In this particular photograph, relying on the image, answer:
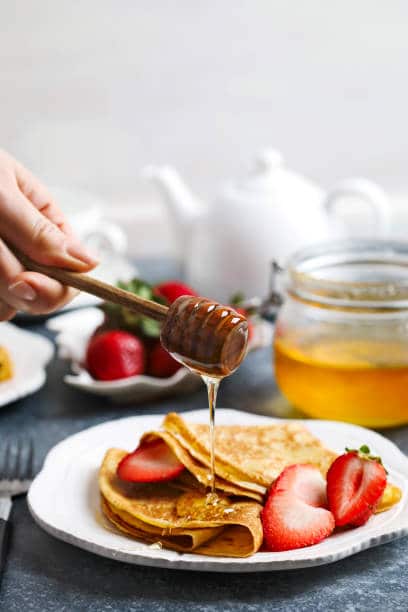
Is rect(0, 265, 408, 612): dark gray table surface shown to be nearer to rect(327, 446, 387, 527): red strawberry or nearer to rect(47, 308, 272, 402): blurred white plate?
rect(327, 446, 387, 527): red strawberry

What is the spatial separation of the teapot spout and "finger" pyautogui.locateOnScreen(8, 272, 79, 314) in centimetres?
85

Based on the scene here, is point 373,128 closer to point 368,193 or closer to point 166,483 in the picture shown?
point 368,193

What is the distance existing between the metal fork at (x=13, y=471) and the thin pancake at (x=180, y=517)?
0.42 ft

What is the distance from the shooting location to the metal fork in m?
1.34

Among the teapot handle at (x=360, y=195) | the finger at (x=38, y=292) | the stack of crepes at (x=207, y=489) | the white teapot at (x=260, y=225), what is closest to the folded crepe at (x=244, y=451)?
the stack of crepes at (x=207, y=489)

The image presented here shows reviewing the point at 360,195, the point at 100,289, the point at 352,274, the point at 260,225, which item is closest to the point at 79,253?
the point at 100,289

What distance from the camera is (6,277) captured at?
1.35m

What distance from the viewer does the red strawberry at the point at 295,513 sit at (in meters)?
1.17

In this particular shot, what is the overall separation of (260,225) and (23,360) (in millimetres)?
596

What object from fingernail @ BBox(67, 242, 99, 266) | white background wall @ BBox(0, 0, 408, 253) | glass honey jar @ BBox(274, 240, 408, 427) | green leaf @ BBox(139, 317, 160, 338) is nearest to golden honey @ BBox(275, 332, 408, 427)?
glass honey jar @ BBox(274, 240, 408, 427)

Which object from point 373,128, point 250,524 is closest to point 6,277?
point 250,524

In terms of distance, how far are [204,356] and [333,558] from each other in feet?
0.88

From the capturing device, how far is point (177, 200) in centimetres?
225

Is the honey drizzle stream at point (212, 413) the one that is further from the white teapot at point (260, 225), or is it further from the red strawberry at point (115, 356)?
the white teapot at point (260, 225)
